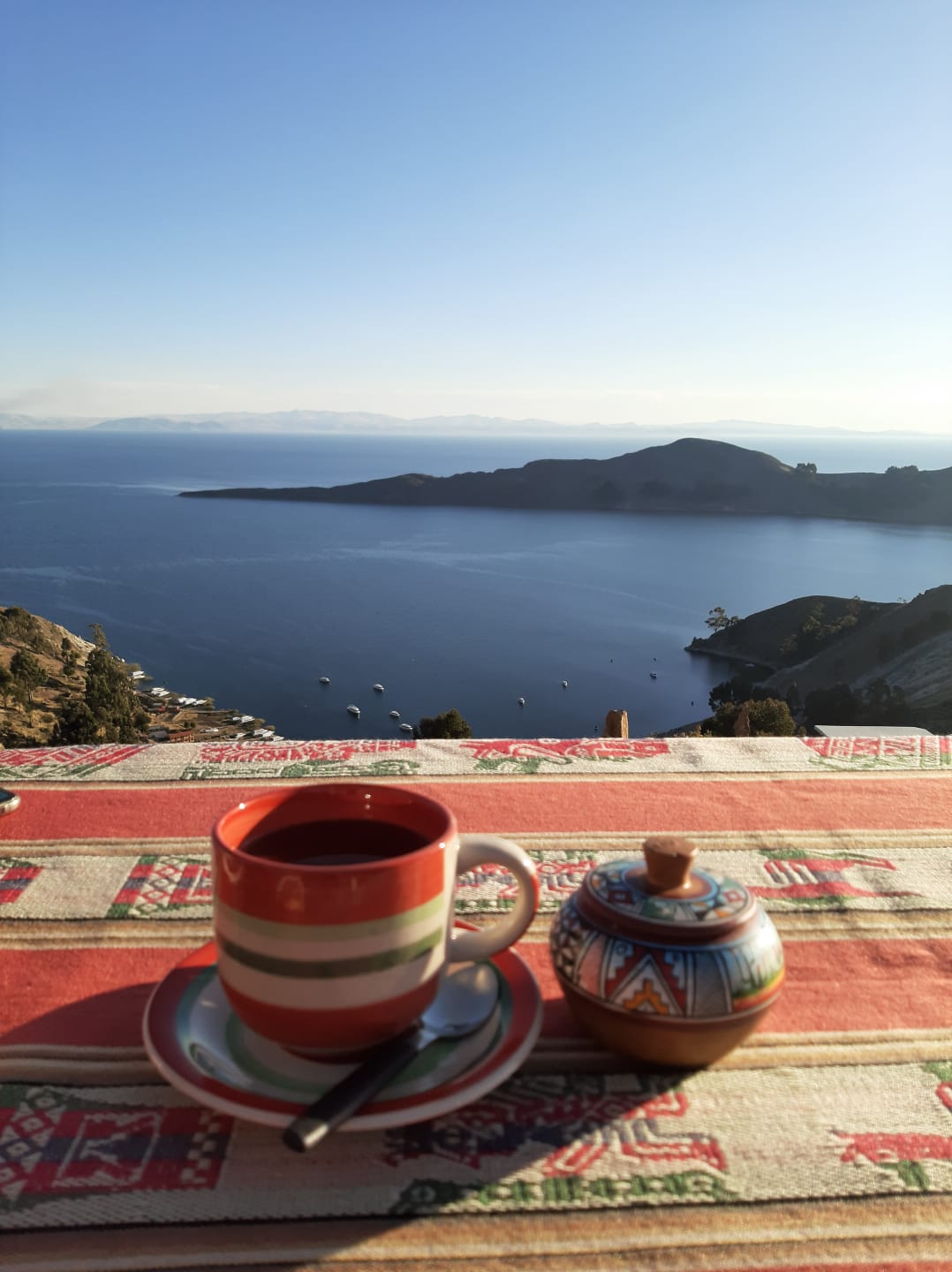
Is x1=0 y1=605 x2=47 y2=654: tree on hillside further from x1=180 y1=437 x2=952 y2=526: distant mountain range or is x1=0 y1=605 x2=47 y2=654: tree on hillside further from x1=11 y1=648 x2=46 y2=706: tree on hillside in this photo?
x1=180 y1=437 x2=952 y2=526: distant mountain range

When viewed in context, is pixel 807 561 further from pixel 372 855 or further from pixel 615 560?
pixel 372 855

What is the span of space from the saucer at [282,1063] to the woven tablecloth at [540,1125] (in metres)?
0.03

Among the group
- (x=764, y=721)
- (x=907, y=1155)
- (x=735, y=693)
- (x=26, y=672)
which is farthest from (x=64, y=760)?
(x=735, y=693)

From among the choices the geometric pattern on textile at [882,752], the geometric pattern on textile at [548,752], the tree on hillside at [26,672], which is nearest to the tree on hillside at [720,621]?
the tree on hillside at [26,672]

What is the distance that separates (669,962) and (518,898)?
11 centimetres

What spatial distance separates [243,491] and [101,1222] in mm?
83990

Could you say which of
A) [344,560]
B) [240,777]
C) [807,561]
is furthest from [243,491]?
[240,777]

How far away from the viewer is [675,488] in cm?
7381

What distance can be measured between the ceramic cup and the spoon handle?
0.4 inches

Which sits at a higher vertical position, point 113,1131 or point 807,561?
point 113,1131

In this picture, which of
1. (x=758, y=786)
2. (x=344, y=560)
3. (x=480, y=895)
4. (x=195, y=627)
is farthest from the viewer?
(x=344, y=560)

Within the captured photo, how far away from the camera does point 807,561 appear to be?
2158 inches

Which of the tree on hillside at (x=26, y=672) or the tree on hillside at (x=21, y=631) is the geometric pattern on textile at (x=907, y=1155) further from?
the tree on hillside at (x=21, y=631)

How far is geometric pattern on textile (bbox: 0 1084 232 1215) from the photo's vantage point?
54 centimetres
